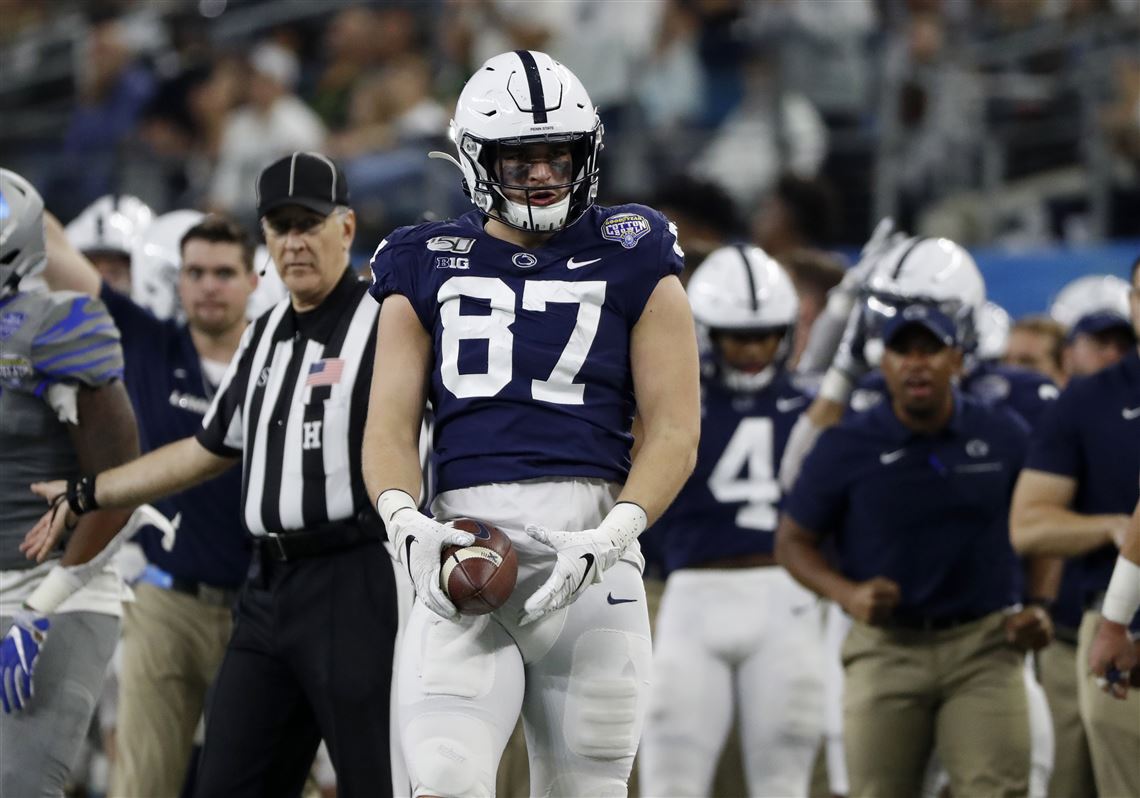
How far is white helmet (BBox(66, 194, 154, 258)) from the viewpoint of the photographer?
7328mm

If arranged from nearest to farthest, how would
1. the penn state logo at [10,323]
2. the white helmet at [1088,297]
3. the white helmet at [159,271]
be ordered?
the penn state logo at [10,323]
the white helmet at [159,271]
the white helmet at [1088,297]

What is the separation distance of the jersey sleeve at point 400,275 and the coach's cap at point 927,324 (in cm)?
211

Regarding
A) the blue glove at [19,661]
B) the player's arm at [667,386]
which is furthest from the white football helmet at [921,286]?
the blue glove at [19,661]

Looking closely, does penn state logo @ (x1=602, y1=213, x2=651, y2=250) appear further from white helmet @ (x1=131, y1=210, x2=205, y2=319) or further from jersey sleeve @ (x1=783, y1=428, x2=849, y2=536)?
white helmet @ (x1=131, y1=210, x2=205, y2=319)

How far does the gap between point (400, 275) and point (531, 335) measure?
319 mm

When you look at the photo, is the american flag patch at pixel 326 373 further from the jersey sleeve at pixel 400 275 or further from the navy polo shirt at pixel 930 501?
the navy polo shirt at pixel 930 501

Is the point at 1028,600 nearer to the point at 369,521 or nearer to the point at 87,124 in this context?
the point at 369,521

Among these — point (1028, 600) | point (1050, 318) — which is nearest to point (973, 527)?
point (1028, 600)

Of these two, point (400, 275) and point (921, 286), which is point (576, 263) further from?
point (921, 286)

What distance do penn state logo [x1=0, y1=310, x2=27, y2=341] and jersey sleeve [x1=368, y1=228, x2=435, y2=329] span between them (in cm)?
101

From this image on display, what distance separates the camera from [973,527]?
5742 millimetres

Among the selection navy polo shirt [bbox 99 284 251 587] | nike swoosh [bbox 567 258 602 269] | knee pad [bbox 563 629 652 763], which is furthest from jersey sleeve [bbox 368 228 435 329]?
navy polo shirt [bbox 99 284 251 587]

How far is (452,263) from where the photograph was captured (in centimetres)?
396

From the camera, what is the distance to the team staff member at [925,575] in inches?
221
